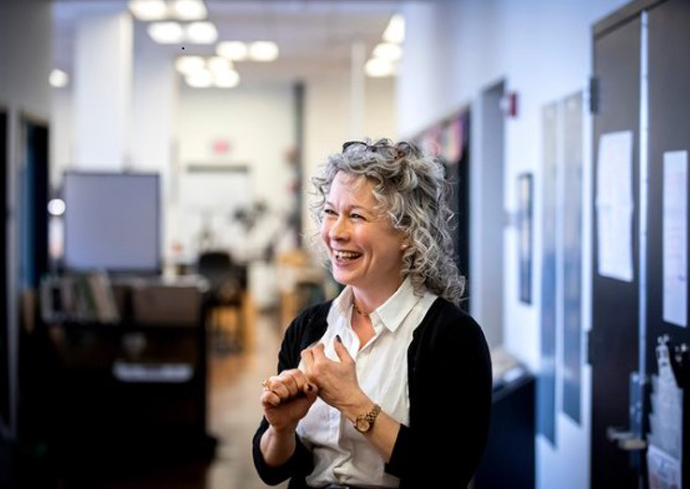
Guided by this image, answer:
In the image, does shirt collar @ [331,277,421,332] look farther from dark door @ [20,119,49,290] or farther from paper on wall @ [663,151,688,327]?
dark door @ [20,119,49,290]

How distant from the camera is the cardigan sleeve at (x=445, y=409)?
64.4 inches

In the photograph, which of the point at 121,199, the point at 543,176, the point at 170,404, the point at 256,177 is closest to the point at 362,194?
the point at 543,176

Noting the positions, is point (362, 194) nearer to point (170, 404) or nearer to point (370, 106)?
point (170, 404)

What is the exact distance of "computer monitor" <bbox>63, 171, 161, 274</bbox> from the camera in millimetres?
6039

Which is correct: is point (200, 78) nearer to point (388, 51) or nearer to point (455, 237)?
point (388, 51)

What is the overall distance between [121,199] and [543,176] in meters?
2.87

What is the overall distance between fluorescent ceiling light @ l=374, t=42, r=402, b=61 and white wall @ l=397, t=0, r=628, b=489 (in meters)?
3.15

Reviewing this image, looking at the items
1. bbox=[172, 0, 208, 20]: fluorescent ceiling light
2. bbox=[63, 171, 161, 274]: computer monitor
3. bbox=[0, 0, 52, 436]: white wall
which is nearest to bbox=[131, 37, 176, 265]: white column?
bbox=[172, 0, 208, 20]: fluorescent ceiling light

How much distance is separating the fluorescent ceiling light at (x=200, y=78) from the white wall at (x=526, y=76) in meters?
6.20

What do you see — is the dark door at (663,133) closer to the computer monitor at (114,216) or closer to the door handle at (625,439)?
the door handle at (625,439)

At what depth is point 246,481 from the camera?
5.46 meters

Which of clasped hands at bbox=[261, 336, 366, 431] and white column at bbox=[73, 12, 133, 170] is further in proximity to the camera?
white column at bbox=[73, 12, 133, 170]

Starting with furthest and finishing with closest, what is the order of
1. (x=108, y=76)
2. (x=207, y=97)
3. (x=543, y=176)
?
1. (x=207, y=97)
2. (x=108, y=76)
3. (x=543, y=176)

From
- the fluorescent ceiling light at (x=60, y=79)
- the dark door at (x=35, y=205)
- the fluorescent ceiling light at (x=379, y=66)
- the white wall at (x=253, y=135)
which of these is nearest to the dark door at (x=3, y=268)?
the dark door at (x=35, y=205)
